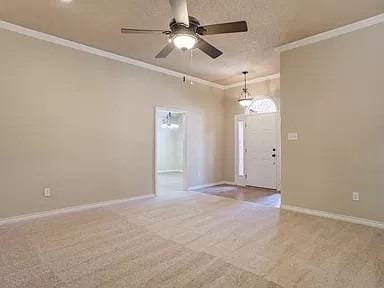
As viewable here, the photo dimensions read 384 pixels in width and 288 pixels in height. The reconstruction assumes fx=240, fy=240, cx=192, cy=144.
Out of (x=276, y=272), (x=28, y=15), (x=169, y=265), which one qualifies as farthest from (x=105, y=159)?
(x=276, y=272)

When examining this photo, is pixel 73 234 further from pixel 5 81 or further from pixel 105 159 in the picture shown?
pixel 5 81

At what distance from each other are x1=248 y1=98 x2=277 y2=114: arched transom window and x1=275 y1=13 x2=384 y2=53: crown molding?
2161 mm

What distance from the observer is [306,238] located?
3.05m

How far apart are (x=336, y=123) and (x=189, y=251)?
3.13 metres

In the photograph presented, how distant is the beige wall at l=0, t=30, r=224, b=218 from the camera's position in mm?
3750

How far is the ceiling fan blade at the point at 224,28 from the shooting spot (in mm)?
2553

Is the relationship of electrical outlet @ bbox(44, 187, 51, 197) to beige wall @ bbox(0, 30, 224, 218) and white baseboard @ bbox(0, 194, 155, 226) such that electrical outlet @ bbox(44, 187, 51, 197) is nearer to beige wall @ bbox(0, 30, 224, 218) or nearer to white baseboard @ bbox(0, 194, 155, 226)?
beige wall @ bbox(0, 30, 224, 218)

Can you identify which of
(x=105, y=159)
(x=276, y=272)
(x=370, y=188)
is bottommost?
(x=276, y=272)

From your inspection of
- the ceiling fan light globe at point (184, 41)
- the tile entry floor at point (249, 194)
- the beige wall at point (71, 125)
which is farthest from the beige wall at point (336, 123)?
the beige wall at point (71, 125)

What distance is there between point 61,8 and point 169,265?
11.7 feet

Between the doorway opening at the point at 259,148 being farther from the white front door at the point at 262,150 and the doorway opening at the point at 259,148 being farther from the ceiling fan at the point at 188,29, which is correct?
the ceiling fan at the point at 188,29

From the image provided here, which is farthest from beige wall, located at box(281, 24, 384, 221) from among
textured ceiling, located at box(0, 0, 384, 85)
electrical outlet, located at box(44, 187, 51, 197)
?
electrical outlet, located at box(44, 187, 51, 197)

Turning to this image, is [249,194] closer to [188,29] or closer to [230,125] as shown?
[230,125]

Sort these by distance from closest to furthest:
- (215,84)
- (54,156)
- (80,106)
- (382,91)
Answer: (382,91), (54,156), (80,106), (215,84)
